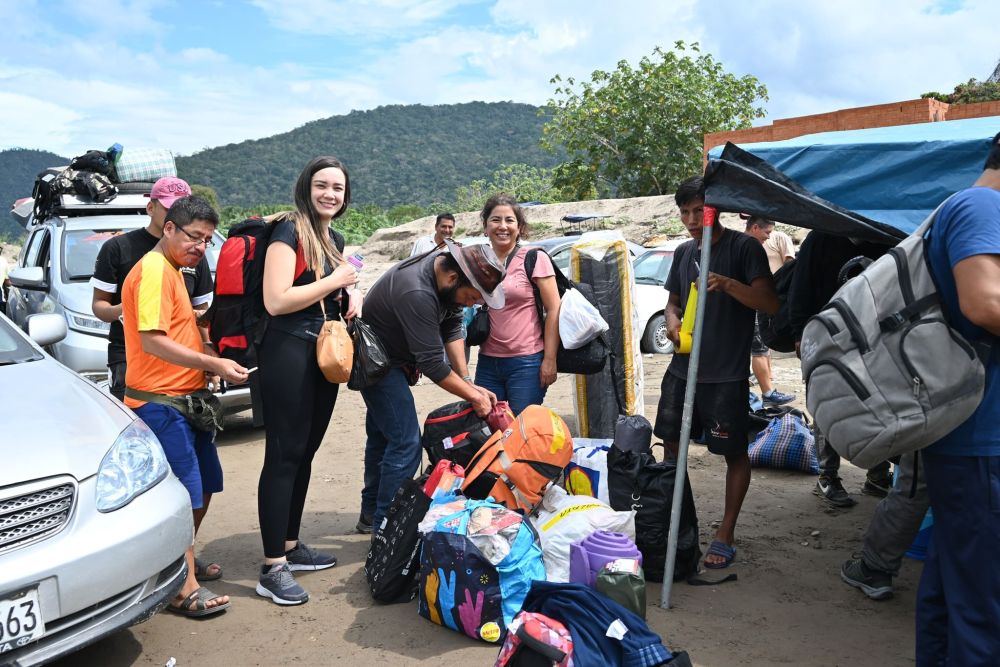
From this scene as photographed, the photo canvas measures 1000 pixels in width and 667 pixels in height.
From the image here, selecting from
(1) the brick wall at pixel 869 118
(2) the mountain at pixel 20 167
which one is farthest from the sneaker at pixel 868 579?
(2) the mountain at pixel 20 167

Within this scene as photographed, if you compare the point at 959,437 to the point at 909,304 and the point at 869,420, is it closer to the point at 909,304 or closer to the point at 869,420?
the point at 869,420

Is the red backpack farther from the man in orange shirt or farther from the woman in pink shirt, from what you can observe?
the woman in pink shirt

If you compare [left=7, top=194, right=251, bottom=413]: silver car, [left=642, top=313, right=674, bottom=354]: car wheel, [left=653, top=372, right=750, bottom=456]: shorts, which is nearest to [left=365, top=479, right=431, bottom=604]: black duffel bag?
[left=653, top=372, right=750, bottom=456]: shorts

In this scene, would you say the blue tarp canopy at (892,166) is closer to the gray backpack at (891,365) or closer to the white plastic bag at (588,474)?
the gray backpack at (891,365)

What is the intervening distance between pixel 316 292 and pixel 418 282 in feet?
1.60

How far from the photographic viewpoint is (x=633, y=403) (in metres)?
6.52

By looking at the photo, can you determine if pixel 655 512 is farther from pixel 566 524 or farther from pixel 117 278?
pixel 117 278

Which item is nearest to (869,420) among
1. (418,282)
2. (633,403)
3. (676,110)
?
(418,282)

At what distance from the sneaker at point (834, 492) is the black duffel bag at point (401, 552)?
Result: 289cm

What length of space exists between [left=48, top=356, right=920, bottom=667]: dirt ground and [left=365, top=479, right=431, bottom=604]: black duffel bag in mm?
77

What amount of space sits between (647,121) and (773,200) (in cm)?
2378

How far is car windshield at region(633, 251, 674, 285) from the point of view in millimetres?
11823

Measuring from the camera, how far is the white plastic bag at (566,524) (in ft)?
12.3

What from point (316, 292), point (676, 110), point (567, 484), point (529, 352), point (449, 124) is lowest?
point (567, 484)
